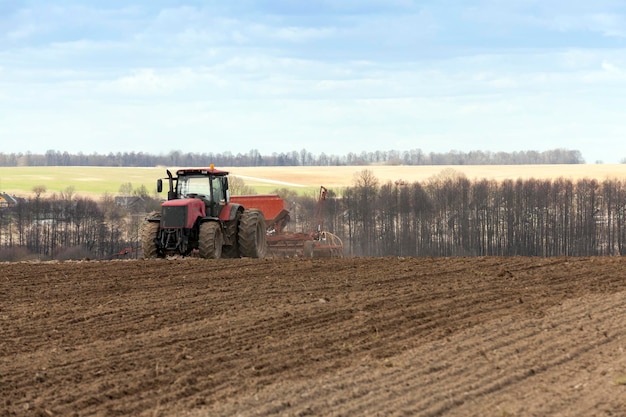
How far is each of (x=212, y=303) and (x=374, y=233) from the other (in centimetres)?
7307

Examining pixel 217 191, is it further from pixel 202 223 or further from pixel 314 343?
pixel 314 343

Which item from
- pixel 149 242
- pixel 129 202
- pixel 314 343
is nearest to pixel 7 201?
pixel 129 202

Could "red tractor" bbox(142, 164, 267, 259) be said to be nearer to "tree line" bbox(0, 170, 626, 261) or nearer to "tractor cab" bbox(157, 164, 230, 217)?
"tractor cab" bbox(157, 164, 230, 217)

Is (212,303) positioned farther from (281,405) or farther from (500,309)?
(281,405)

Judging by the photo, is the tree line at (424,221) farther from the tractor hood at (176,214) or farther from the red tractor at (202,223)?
the tractor hood at (176,214)

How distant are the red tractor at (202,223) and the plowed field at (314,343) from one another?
149 inches

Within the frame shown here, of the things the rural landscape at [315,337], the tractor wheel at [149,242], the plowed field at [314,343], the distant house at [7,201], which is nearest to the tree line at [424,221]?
the distant house at [7,201]

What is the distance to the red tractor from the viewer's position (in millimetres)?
22625

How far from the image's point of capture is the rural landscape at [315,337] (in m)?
9.14

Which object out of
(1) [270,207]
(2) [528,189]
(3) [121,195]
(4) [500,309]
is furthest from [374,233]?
(4) [500,309]

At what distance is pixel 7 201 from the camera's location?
90.9 meters

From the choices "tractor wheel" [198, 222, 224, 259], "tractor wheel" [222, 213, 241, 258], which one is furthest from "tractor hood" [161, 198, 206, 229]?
"tractor wheel" [222, 213, 241, 258]

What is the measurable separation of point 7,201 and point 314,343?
8476 cm

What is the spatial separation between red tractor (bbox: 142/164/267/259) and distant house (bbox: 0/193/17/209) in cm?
6943
